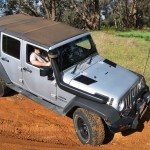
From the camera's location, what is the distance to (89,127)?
621cm

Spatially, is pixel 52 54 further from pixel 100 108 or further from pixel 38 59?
pixel 100 108

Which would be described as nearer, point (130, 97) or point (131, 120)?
point (131, 120)

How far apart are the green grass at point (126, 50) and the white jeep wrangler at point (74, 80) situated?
3017 millimetres

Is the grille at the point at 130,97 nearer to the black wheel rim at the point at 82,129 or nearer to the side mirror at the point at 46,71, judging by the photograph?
the black wheel rim at the point at 82,129

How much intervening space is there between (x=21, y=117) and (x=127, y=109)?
2.53m

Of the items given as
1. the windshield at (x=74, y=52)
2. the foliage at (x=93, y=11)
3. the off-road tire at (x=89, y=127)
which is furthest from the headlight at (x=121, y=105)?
the foliage at (x=93, y=11)

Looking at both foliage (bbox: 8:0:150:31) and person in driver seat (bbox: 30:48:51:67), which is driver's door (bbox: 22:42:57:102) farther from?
foliage (bbox: 8:0:150:31)

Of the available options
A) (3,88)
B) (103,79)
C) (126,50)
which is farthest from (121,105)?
(126,50)

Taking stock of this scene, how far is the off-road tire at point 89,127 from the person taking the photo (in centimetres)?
614

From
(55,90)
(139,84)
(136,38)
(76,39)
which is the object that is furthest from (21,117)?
(136,38)

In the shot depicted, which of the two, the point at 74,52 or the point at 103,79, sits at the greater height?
the point at 74,52

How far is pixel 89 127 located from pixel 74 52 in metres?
1.71

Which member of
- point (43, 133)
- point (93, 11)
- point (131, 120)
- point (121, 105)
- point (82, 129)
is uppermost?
point (121, 105)

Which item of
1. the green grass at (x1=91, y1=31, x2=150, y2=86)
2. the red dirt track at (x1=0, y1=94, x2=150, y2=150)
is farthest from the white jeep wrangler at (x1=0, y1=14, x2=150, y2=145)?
the green grass at (x1=91, y1=31, x2=150, y2=86)
